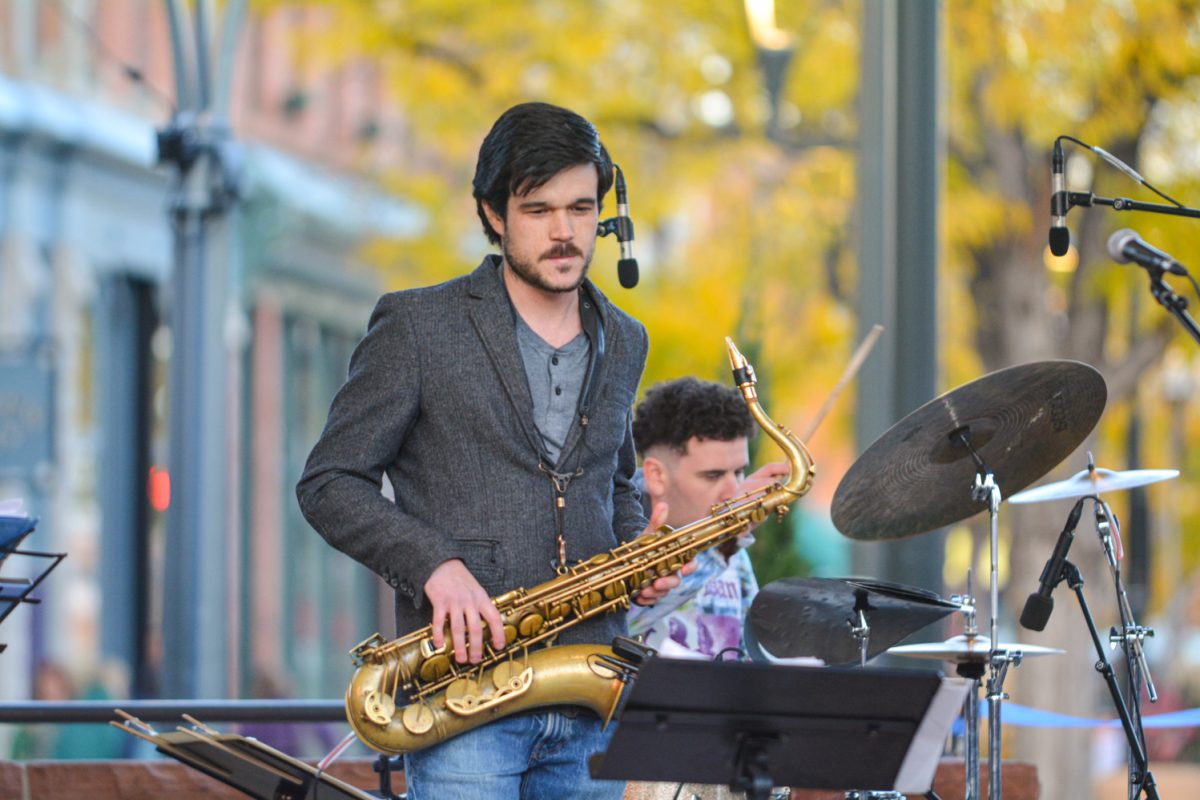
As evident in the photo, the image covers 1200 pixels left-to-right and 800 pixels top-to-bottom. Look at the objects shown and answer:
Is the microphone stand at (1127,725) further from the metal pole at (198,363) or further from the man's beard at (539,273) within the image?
the metal pole at (198,363)

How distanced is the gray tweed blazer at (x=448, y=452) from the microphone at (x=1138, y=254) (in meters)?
1.35

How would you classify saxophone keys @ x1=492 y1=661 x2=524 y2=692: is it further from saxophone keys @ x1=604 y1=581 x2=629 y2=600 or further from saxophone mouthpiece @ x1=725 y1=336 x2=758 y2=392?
saxophone mouthpiece @ x1=725 y1=336 x2=758 y2=392

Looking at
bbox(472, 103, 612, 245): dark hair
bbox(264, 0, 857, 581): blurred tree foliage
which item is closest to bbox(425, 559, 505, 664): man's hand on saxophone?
bbox(472, 103, 612, 245): dark hair

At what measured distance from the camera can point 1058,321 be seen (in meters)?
14.9

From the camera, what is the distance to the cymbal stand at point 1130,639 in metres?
5.62

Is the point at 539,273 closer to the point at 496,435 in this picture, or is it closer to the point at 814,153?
the point at 496,435

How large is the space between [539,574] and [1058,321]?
11.0 meters

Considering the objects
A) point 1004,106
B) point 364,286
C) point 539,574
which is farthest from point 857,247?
point 364,286

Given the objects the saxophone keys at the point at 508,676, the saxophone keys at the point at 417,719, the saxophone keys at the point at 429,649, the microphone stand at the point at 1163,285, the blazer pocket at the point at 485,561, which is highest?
the microphone stand at the point at 1163,285

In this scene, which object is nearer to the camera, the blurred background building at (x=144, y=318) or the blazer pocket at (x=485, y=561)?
the blazer pocket at (x=485, y=561)

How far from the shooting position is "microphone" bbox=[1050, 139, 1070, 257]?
543 centimetres

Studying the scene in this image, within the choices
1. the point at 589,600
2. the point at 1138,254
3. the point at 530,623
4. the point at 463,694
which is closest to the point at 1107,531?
the point at 1138,254

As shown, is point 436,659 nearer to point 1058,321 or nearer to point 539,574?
point 539,574

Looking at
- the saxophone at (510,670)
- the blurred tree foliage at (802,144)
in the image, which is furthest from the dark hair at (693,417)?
the blurred tree foliage at (802,144)
